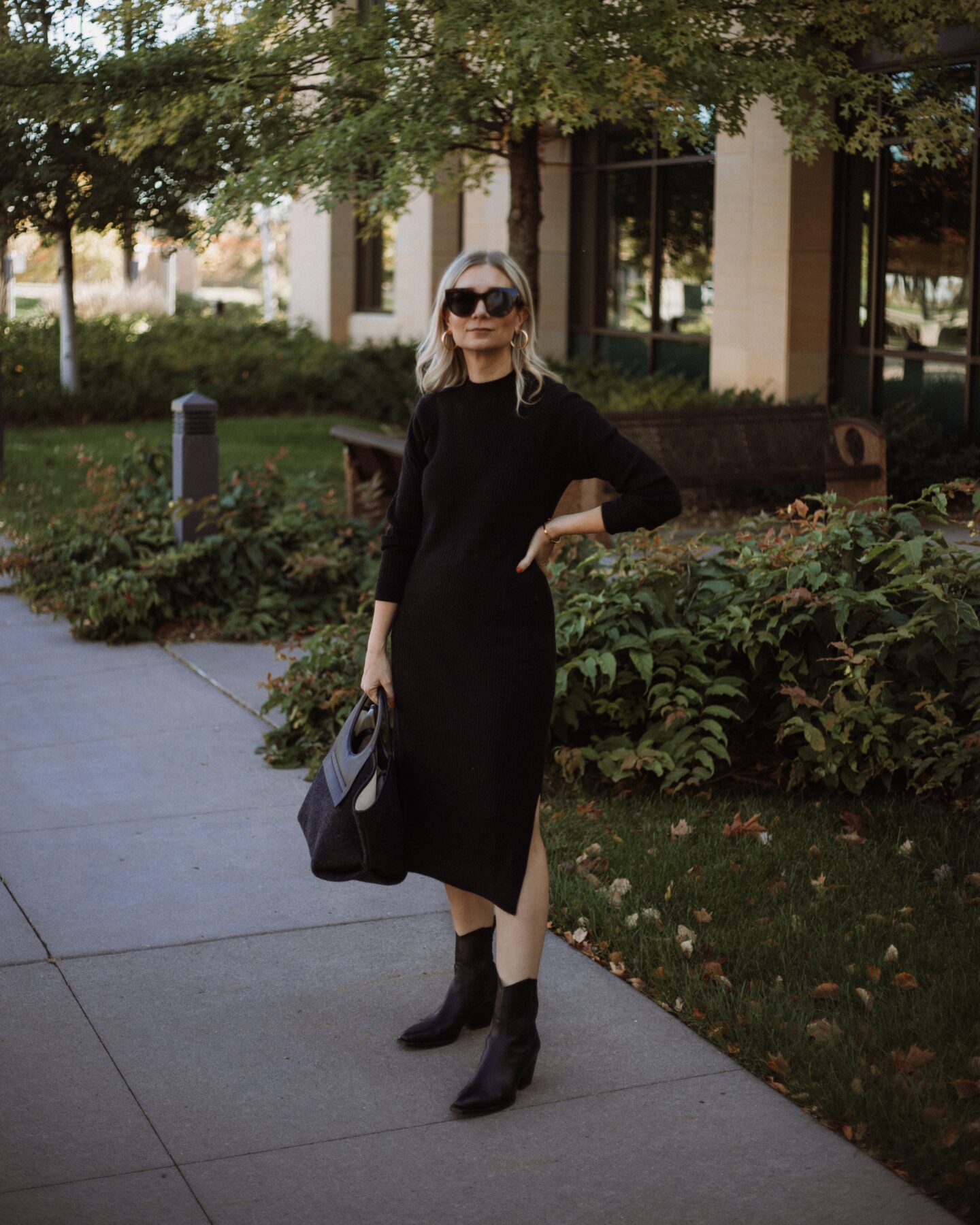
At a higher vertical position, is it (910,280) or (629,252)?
(629,252)

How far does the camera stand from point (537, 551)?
3576 millimetres

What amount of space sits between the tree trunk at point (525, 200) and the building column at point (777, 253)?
247 cm

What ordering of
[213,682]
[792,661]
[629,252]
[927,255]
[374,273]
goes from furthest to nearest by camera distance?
[374,273], [629,252], [927,255], [213,682], [792,661]

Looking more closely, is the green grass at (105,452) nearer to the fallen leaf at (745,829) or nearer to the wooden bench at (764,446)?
the wooden bench at (764,446)

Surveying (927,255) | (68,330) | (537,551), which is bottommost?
(537,551)

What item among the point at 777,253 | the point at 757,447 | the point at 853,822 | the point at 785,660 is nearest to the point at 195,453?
the point at 757,447

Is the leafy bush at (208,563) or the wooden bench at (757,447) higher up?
the wooden bench at (757,447)

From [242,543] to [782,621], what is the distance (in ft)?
14.1

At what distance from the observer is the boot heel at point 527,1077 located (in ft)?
11.8

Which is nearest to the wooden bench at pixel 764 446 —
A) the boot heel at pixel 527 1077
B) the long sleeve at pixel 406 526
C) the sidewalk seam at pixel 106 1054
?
the sidewalk seam at pixel 106 1054

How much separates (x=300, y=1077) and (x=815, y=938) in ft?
5.10

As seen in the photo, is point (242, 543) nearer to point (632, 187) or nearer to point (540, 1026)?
point (540, 1026)

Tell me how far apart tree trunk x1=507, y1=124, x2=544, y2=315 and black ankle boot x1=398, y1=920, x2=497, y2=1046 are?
855 centimetres

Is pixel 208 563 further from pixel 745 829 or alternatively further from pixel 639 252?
pixel 639 252
